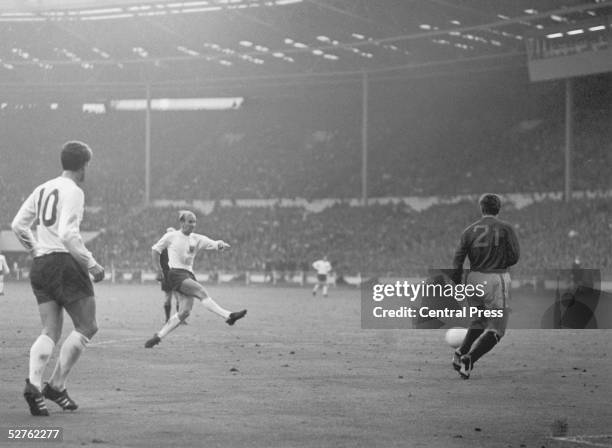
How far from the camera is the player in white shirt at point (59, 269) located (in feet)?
29.3

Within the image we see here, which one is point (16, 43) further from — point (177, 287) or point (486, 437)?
point (486, 437)

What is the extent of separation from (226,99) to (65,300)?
65.0 metres

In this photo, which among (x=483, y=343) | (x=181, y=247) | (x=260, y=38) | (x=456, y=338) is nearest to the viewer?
(x=483, y=343)

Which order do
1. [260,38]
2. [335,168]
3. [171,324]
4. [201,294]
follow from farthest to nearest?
1. [335,168]
2. [260,38]
3. [201,294]
4. [171,324]

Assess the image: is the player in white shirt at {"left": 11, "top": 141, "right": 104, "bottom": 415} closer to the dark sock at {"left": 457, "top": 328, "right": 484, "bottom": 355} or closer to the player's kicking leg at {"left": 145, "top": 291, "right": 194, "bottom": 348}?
the dark sock at {"left": 457, "top": 328, "right": 484, "bottom": 355}

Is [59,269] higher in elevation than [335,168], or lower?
lower

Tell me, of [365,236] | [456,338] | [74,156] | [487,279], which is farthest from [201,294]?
[365,236]

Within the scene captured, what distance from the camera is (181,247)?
17.1 m

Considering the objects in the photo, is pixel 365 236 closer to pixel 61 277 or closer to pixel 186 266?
pixel 186 266

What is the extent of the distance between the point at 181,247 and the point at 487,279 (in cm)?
597

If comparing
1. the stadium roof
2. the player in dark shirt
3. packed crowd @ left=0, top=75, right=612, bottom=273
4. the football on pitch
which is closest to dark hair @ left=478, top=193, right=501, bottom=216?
the player in dark shirt

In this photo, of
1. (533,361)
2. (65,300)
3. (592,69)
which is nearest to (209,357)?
(533,361)

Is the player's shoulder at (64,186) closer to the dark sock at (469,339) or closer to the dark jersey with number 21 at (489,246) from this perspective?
the dark jersey with number 21 at (489,246)

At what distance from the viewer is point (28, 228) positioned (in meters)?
9.20
